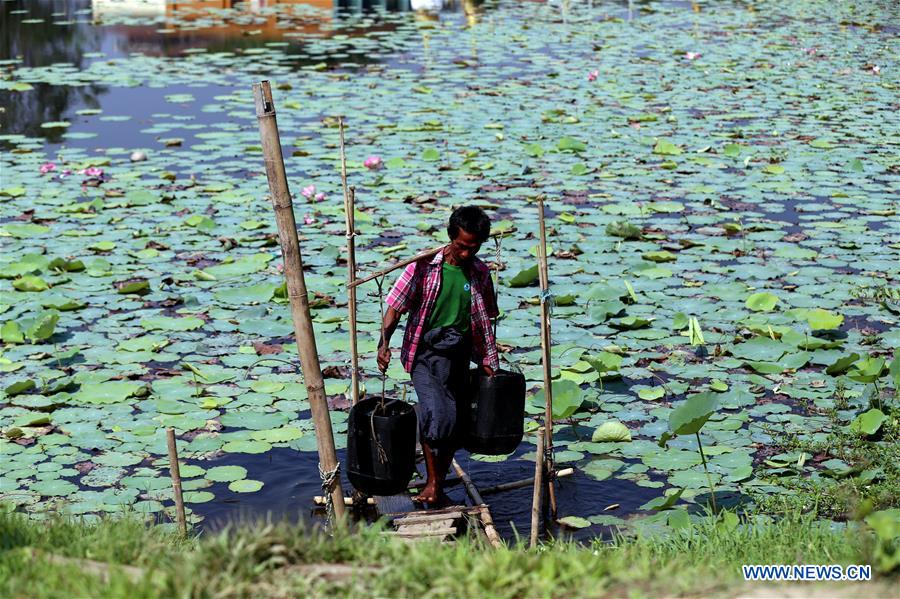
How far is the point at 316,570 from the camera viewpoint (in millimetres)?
3340

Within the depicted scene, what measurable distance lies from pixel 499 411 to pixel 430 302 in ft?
1.91

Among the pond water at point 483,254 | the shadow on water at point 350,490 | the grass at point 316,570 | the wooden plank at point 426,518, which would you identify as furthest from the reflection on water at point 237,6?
the grass at point 316,570

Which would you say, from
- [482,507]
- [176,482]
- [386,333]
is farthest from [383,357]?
[176,482]

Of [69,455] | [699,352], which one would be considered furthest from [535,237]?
[69,455]

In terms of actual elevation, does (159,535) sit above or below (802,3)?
below

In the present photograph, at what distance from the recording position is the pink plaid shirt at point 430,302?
4.91m

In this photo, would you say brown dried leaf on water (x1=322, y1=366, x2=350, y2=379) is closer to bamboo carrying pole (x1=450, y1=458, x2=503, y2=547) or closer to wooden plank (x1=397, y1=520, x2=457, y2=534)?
bamboo carrying pole (x1=450, y1=458, x2=503, y2=547)

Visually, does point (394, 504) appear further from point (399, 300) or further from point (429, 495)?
point (399, 300)

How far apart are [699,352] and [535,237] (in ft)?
7.98

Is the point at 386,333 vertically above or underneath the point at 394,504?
above

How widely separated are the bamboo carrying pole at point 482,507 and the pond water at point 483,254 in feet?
0.47

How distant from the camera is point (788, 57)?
55.3 feet

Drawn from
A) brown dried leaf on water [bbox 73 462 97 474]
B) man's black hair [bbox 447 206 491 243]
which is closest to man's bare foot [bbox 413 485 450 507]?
man's black hair [bbox 447 206 491 243]

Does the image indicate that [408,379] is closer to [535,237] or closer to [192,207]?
[535,237]
